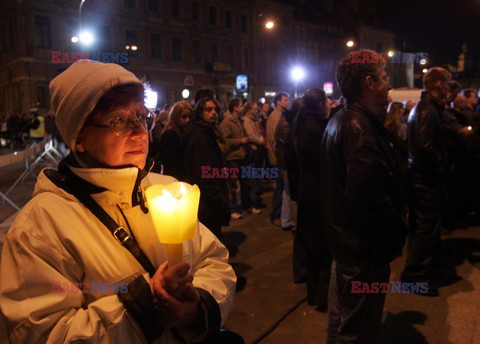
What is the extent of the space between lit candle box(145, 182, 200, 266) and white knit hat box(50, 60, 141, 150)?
49 centimetres

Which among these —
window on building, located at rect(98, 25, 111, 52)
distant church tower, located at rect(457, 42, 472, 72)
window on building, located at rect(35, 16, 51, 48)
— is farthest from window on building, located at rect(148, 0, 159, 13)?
distant church tower, located at rect(457, 42, 472, 72)

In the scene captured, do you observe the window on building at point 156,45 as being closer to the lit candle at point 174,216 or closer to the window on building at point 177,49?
the window on building at point 177,49

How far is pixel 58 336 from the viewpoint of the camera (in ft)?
4.24

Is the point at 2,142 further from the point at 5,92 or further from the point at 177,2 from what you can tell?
the point at 177,2

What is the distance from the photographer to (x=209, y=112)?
4824 mm

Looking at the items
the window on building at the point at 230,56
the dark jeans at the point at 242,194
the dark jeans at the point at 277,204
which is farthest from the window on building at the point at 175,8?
the dark jeans at the point at 277,204

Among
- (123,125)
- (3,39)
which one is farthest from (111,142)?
(3,39)

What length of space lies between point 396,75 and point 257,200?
69.5 m

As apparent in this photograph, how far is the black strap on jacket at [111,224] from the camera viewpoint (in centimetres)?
148

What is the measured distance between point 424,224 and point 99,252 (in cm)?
381

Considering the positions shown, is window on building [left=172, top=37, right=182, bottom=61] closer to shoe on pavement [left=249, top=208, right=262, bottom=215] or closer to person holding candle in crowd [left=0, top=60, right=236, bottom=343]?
shoe on pavement [left=249, top=208, right=262, bottom=215]

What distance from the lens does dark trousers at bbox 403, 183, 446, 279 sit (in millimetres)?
4316

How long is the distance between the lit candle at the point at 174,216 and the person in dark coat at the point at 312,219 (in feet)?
10.2

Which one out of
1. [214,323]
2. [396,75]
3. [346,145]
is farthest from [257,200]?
[396,75]
